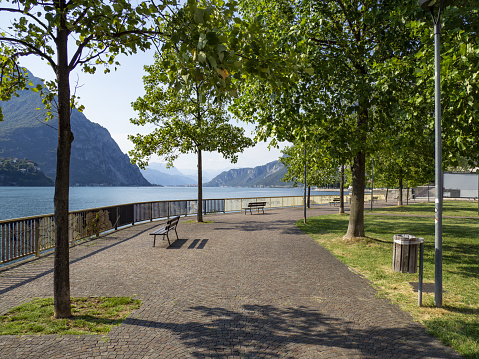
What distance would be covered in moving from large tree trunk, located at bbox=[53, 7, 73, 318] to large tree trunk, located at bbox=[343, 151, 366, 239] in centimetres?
941

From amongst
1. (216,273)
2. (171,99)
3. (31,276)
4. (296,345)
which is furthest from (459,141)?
(171,99)

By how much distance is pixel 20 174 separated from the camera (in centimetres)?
16438

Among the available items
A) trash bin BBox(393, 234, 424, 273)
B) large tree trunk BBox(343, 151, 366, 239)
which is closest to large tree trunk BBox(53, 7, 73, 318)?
trash bin BBox(393, 234, 424, 273)

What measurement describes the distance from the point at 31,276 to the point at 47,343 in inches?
152

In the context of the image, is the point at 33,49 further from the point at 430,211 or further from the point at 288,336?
the point at 430,211

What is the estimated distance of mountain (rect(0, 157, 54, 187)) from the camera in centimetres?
16050

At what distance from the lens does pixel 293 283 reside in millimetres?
6867

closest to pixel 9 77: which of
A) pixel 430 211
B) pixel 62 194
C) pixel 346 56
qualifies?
pixel 62 194

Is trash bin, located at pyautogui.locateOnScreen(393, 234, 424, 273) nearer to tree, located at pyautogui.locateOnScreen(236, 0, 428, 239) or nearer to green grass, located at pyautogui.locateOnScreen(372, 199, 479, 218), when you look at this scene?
tree, located at pyautogui.locateOnScreen(236, 0, 428, 239)

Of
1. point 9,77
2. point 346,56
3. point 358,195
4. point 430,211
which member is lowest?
point 430,211

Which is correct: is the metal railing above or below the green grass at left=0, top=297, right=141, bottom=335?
above

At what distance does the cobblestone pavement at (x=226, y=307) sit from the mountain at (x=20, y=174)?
188 metres

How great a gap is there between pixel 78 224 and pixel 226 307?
28.0 ft

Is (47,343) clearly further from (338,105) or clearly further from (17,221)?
(338,105)
